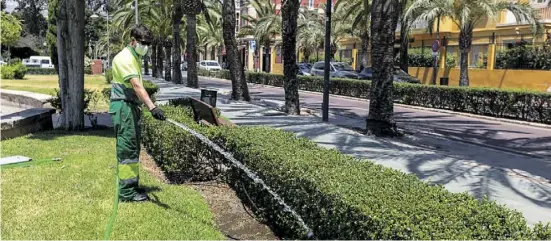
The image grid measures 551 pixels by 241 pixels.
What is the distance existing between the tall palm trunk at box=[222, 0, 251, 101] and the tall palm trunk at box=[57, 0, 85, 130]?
1039cm

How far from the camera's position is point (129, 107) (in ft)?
16.3

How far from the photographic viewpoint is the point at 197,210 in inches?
200

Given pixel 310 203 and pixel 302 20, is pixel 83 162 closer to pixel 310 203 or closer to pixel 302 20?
pixel 310 203

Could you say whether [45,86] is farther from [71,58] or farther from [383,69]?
[383,69]

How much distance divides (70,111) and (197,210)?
5.94 meters

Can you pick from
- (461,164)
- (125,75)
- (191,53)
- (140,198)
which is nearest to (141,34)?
(125,75)

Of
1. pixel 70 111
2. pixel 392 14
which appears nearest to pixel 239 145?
pixel 70 111

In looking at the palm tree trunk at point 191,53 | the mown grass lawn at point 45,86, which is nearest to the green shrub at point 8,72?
the mown grass lawn at point 45,86

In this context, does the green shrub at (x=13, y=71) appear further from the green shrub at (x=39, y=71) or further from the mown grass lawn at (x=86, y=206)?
the mown grass lawn at (x=86, y=206)

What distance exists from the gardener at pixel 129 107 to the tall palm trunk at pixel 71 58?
5.19 metres

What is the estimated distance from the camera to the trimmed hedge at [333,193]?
3037 mm

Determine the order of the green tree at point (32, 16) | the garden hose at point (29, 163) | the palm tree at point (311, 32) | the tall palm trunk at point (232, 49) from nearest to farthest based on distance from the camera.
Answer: the garden hose at point (29, 163) → the tall palm trunk at point (232, 49) → the palm tree at point (311, 32) → the green tree at point (32, 16)

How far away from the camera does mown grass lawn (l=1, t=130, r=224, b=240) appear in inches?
165

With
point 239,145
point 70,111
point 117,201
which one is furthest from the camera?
point 70,111
